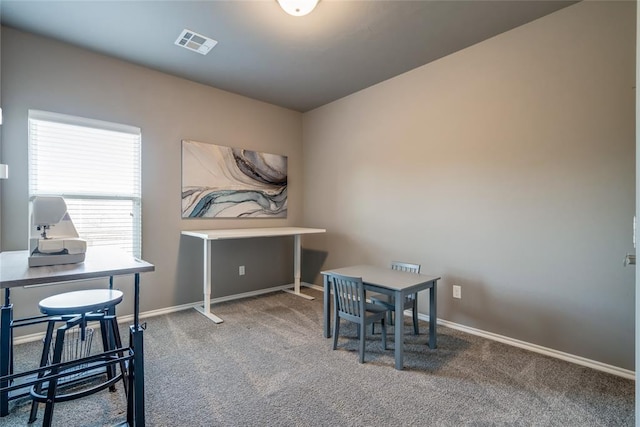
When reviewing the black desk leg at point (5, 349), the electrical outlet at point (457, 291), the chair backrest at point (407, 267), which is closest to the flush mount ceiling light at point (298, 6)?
the chair backrest at point (407, 267)

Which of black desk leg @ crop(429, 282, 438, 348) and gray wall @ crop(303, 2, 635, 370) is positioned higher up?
gray wall @ crop(303, 2, 635, 370)

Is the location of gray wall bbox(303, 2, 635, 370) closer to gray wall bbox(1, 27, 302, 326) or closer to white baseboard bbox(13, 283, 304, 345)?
gray wall bbox(1, 27, 302, 326)

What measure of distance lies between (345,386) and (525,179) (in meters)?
2.26

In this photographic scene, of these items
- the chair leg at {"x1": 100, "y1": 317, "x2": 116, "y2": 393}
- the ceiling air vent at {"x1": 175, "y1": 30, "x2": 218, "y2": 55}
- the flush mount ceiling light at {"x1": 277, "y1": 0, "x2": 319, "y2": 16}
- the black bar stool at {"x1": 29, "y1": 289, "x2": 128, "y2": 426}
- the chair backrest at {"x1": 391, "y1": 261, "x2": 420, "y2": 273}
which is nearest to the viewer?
the black bar stool at {"x1": 29, "y1": 289, "x2": 128, "y2": 426}

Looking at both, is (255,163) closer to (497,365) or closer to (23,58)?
(23,58)

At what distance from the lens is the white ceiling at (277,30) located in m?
2.34

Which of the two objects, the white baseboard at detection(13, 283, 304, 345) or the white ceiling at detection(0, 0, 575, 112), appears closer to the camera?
the white ceiling at detection(0, 0, 575, 112)

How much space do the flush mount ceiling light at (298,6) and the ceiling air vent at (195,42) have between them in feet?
3.01

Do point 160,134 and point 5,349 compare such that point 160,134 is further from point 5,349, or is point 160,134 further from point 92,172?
point 5,349

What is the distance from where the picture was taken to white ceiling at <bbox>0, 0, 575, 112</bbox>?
2342 millimetres

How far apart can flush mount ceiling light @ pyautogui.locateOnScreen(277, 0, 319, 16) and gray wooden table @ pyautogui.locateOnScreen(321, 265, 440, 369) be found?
2074 millimetres

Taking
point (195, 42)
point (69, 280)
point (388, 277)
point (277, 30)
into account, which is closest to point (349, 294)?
point (388, 277)

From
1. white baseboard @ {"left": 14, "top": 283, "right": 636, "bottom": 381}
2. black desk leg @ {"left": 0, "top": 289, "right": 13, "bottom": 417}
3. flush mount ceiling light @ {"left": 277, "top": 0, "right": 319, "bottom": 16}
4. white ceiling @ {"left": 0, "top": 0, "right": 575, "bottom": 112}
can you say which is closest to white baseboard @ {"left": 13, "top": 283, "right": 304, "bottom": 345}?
white baseboard @ {"left": 14, "top": 283, "right": 636, "bottom": 381}

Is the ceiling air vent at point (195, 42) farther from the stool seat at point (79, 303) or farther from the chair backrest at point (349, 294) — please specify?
the chair backrest at point (349, 294)
